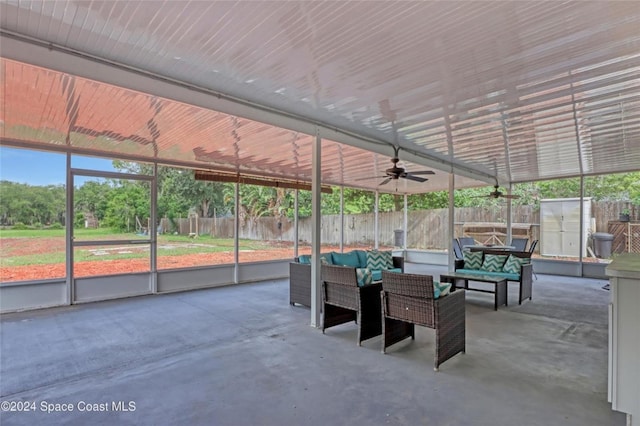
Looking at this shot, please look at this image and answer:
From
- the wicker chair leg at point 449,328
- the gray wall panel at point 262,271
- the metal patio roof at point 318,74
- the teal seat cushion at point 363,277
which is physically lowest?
the gray wall panel at point 262,271

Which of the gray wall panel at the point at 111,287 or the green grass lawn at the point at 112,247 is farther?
the gray wall panel at the point at 111,287

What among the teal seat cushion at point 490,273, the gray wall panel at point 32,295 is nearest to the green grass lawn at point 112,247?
the gray wall panel at point 32,295

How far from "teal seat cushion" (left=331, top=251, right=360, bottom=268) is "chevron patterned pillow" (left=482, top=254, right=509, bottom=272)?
97.2 inches

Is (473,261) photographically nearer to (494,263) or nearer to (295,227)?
(494,263)

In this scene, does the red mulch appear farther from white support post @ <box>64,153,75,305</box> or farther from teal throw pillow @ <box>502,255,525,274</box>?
teal throw pillow @ <box>502,255,525,274</box>

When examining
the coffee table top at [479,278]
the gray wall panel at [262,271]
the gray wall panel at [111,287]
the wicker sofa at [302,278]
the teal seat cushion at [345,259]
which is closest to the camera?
the wicker sofa at [302,278]

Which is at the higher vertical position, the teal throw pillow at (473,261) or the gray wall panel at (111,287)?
the teal throw pillow at (473,261)

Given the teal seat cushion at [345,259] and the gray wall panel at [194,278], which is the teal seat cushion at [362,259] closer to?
the teal seat cushion at [345,259]

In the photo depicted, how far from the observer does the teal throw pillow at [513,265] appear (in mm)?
5758

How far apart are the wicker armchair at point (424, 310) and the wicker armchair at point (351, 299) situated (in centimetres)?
30

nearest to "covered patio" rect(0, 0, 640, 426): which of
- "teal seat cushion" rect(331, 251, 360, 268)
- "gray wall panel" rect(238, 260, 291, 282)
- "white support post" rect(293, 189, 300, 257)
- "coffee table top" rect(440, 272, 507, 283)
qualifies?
"coffee table top" rect(440, 272, 507, 283)

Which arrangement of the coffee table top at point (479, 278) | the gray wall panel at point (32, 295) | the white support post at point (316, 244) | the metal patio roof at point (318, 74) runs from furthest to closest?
the coffee table top at point (479, 278) < the gray wall panel at point (32, 295) < the white support post at point (316, 244) < the metal patio roof at point (318, 74)

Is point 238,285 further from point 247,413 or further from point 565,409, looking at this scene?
point 565,409

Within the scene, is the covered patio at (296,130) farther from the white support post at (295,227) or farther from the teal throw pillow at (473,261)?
the white support post at (295,227)
